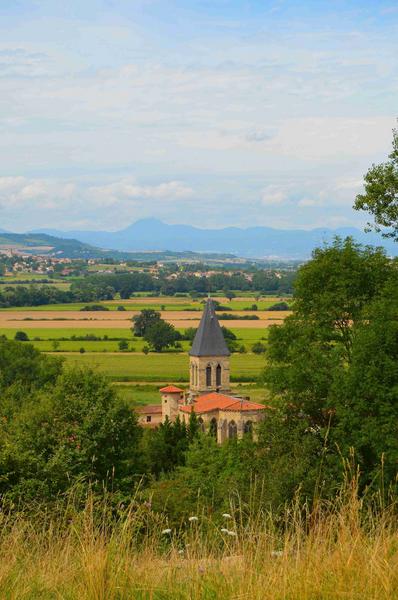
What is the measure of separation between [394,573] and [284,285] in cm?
15592

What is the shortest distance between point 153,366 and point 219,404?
17950 mm

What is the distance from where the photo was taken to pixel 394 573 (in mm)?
5223

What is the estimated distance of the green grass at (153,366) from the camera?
216 feet

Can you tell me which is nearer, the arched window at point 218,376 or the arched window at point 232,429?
the arched window at point 232,429

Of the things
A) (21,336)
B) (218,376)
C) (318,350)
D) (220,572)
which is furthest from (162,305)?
(220,572)

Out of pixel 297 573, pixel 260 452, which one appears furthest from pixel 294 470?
pixel 297 573

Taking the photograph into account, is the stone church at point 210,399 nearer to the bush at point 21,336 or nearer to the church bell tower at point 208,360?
the church bell tower at point 208,360

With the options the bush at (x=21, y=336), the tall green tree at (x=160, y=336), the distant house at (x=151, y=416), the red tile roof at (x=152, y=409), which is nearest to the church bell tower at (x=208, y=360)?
the red tile roof at (x=152, y=409)

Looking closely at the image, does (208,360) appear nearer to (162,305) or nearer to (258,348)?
(258,348)

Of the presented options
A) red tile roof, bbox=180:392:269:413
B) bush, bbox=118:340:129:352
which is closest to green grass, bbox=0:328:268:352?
bush, bbox=118:340:129:352

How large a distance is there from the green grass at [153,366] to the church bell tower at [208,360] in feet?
9.10

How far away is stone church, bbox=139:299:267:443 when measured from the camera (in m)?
51.9

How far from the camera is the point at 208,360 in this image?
200 feet

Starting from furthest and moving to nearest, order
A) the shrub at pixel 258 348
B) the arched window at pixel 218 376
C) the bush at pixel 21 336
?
the bush at pixel 21 336 < the shrub at pixel 258 348 < the arched window at pixel 218 376
